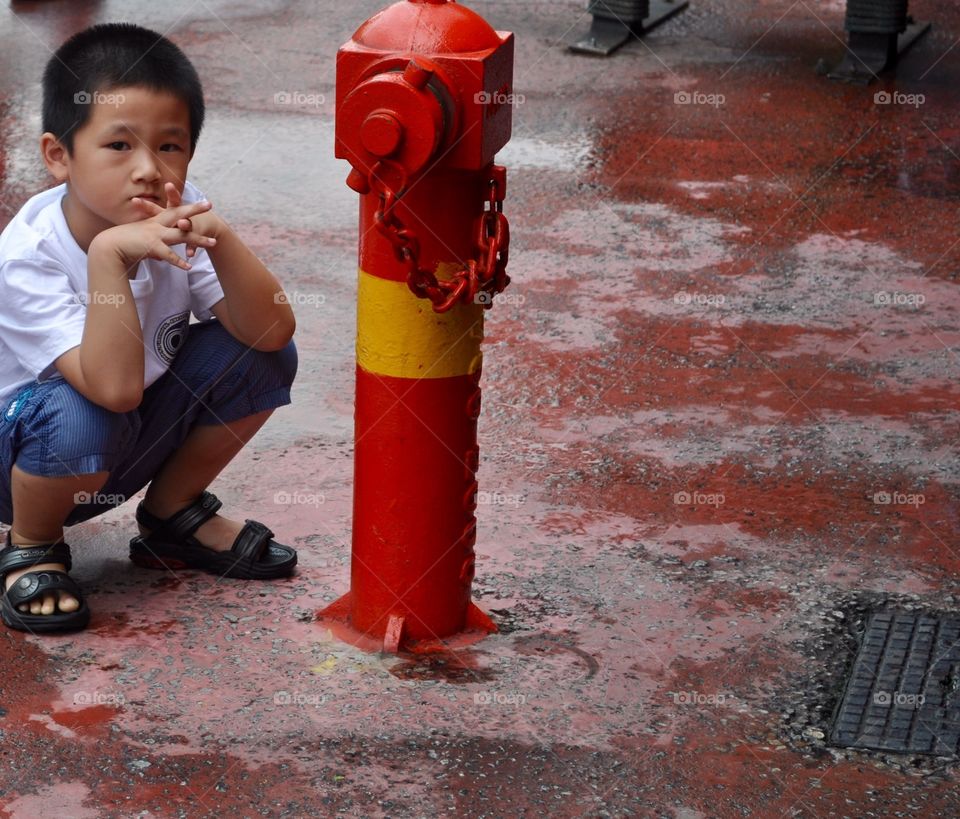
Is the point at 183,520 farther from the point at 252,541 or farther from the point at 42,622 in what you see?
the point at 42,622

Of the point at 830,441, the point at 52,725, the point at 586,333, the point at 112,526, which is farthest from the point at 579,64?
the point at 52,725

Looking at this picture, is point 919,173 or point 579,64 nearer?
point 919,173

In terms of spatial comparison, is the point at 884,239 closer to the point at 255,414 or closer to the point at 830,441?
the point at 830,441

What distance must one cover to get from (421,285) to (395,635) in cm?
72

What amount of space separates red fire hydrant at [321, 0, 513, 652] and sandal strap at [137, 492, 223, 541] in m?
0.45

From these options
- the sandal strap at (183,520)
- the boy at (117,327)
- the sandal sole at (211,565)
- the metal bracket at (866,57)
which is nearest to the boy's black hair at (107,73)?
the boy at (117,327)

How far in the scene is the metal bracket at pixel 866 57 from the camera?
25.1 ft

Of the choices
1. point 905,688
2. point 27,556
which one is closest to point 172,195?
point 27,556

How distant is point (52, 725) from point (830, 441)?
2.25 meters

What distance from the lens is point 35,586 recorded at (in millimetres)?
3012

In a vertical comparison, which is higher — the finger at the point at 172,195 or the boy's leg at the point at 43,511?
the finger at the point at 172,195

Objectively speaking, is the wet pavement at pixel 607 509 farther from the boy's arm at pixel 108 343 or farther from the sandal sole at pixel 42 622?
the boy's arm at pixel 108 343

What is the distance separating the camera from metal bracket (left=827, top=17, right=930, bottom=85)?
7.65 meters

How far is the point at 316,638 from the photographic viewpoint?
3.02 metres
